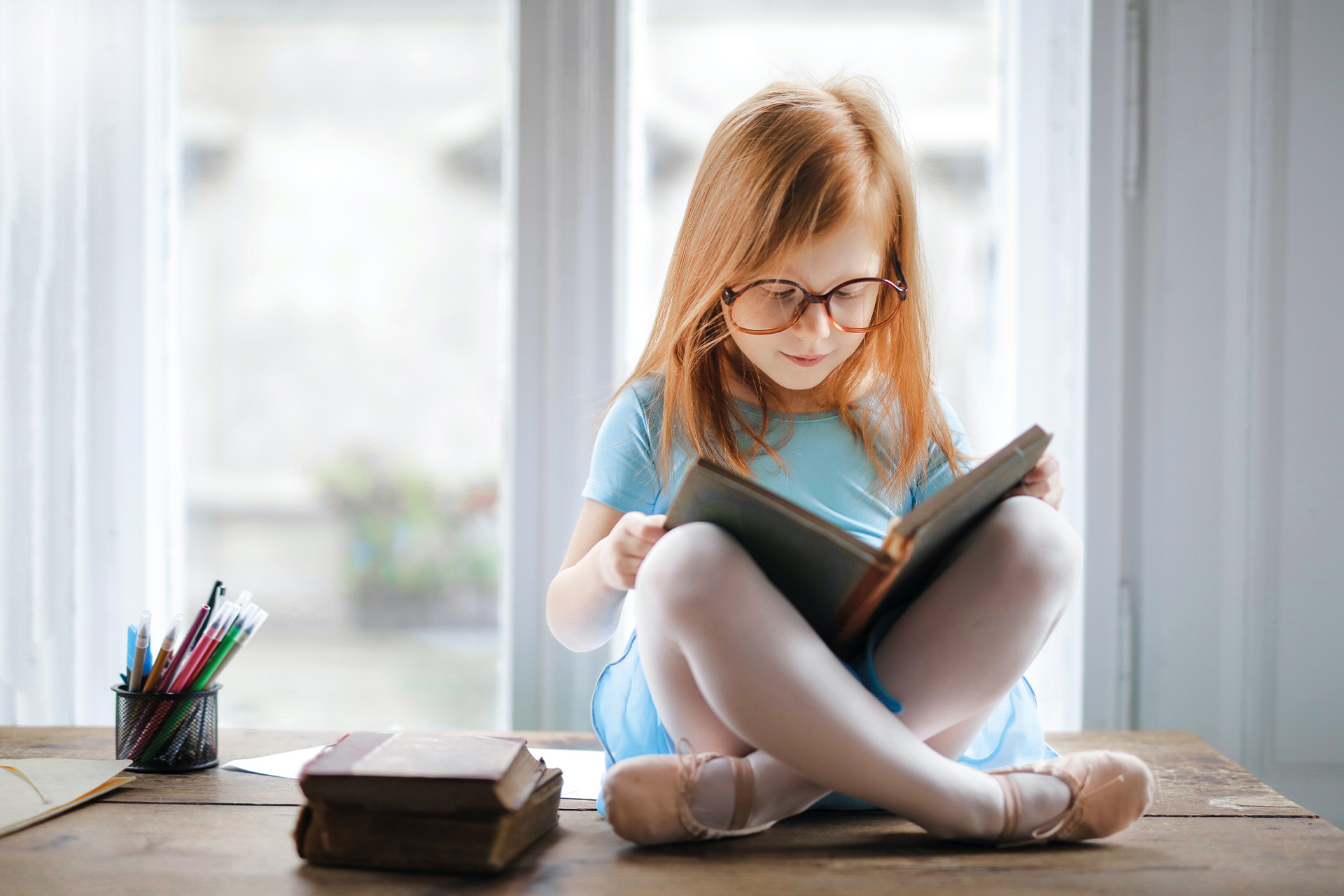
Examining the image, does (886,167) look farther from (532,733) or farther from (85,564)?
(85,564)

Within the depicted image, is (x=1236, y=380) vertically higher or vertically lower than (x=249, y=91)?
lower

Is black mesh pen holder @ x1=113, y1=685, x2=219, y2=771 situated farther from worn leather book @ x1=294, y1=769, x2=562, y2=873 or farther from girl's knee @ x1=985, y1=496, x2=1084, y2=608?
girl's knee @ x1=985, y1=496, x2=1084, y2=608

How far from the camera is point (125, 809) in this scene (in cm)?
86

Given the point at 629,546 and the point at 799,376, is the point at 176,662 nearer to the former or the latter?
the point at 629,546

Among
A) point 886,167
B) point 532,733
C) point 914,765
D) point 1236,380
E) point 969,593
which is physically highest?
point 886,167

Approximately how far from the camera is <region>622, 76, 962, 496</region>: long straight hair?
89cm

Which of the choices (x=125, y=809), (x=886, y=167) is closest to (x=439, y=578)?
(x=125, y=809)

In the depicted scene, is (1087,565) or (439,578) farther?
(439,578)

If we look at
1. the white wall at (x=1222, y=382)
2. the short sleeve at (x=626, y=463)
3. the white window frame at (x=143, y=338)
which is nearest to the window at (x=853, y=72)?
the white window frame at (x=143, y=338)

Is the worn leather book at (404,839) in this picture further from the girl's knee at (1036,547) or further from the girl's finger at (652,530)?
the girl's knee at (1036,547)

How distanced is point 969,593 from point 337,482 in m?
1.08

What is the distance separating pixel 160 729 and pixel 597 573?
478 mm

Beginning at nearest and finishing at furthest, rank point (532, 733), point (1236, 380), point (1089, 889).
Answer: point (1089, 889) → point (532, 733) → point (1236, 380)

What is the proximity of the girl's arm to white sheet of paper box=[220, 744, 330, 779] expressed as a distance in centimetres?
27
